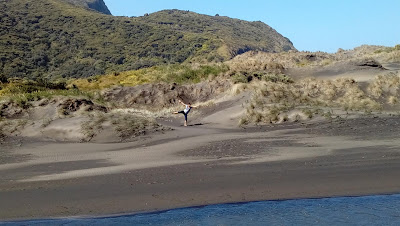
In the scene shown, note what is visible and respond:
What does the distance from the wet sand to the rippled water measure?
1.00 ft

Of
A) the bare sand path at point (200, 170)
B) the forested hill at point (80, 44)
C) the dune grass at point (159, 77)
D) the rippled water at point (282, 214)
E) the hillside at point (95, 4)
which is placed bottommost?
the rippled water at point (282, 214)

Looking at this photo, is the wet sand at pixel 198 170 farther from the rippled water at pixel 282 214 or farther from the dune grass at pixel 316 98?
the dune grass at pixel 316 98

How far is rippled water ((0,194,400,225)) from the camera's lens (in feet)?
23.2

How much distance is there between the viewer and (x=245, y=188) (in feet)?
28.8

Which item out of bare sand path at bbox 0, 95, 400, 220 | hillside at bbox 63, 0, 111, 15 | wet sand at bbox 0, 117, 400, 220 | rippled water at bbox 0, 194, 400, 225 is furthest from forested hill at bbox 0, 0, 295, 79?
rippled water at bbox 0, 194, 400, 225

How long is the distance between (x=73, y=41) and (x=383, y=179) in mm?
62721

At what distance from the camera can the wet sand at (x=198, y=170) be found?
8258mm

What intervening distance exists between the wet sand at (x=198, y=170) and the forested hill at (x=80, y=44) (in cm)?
4103

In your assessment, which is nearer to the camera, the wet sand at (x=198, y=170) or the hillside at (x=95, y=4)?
the wet sand at (x=198, y=170)

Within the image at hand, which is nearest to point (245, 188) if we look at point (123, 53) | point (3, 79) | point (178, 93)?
point (178, 93)

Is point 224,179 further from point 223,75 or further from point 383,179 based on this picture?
point 223,75

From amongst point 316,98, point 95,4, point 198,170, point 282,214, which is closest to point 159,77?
point 316,98

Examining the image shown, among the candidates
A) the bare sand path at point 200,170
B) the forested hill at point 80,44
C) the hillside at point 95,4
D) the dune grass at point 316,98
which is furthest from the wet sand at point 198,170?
the hillside at point 95,4

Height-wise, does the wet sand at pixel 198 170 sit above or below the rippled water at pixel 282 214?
above
